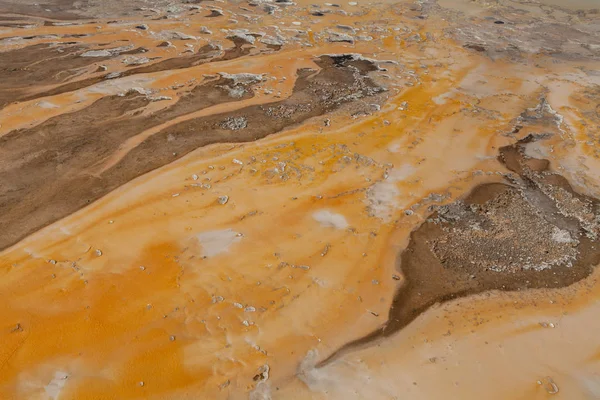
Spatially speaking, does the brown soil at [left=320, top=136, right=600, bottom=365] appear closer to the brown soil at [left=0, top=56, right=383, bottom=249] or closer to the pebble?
the pebble

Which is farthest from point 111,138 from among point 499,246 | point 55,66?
point 499,246

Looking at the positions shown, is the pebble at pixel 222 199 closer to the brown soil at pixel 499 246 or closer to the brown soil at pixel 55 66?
the brown soil at pixel 499 246

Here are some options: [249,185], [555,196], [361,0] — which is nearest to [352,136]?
[249,185]

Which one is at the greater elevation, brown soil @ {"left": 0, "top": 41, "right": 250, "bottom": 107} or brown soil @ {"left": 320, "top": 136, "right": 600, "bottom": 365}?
brown soil @ {"left": 0, "top": 41, "right": 250, "bottom": 107}

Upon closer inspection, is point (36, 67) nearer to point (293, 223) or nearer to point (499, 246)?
point (293, 223)

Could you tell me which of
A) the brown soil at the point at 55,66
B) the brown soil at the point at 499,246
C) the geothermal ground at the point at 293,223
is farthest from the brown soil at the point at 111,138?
the brown soil at the point at 499,246

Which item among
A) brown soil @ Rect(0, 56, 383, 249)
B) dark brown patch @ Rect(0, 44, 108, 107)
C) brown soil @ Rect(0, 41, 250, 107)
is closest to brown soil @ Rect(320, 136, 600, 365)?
brown soil @ Rect(0, 56, 383, 249)

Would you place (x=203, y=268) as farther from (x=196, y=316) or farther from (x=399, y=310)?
(x=399, y=310)
